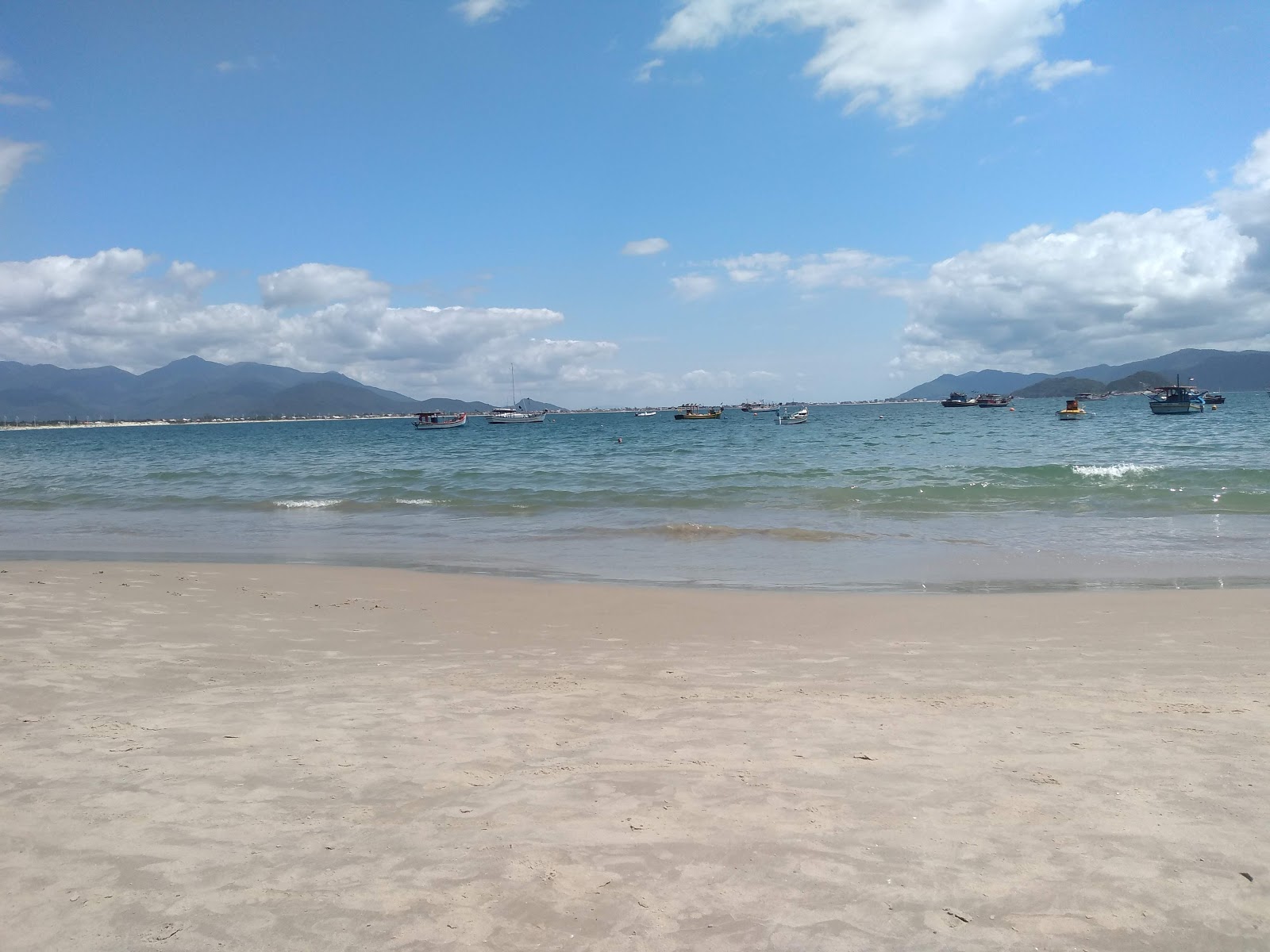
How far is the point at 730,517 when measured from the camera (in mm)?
20062

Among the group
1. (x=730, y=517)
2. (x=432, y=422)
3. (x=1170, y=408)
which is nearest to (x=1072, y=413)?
(x=1170, y=408)

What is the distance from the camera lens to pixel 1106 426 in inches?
2482

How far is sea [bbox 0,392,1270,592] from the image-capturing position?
13.5 metres

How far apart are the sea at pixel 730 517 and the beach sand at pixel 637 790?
187 inches

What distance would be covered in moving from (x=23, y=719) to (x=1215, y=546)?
17.4 metres

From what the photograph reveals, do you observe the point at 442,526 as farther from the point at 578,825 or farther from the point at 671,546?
the point at 578,825

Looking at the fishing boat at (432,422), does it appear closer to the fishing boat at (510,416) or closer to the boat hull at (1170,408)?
the fishing boat at (510,416)

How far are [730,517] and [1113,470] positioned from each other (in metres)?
15.7

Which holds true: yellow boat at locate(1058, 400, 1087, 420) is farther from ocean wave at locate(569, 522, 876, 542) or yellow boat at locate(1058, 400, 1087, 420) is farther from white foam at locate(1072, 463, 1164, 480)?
ocean wave at locate(569, 522, 876, 542)

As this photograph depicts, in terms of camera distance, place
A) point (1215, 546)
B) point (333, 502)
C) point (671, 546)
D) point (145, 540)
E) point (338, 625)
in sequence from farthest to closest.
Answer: point (333, 502)
point (145, 540)
point (671, 546)
point (1215, 546)
point (338, 625)

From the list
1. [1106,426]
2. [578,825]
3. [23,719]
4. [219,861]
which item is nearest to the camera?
[219,861]

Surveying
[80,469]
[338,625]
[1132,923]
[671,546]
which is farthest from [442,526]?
[80,469]

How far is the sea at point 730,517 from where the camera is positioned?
44.2ft

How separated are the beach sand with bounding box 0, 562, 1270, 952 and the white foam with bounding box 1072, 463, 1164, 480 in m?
19.1
